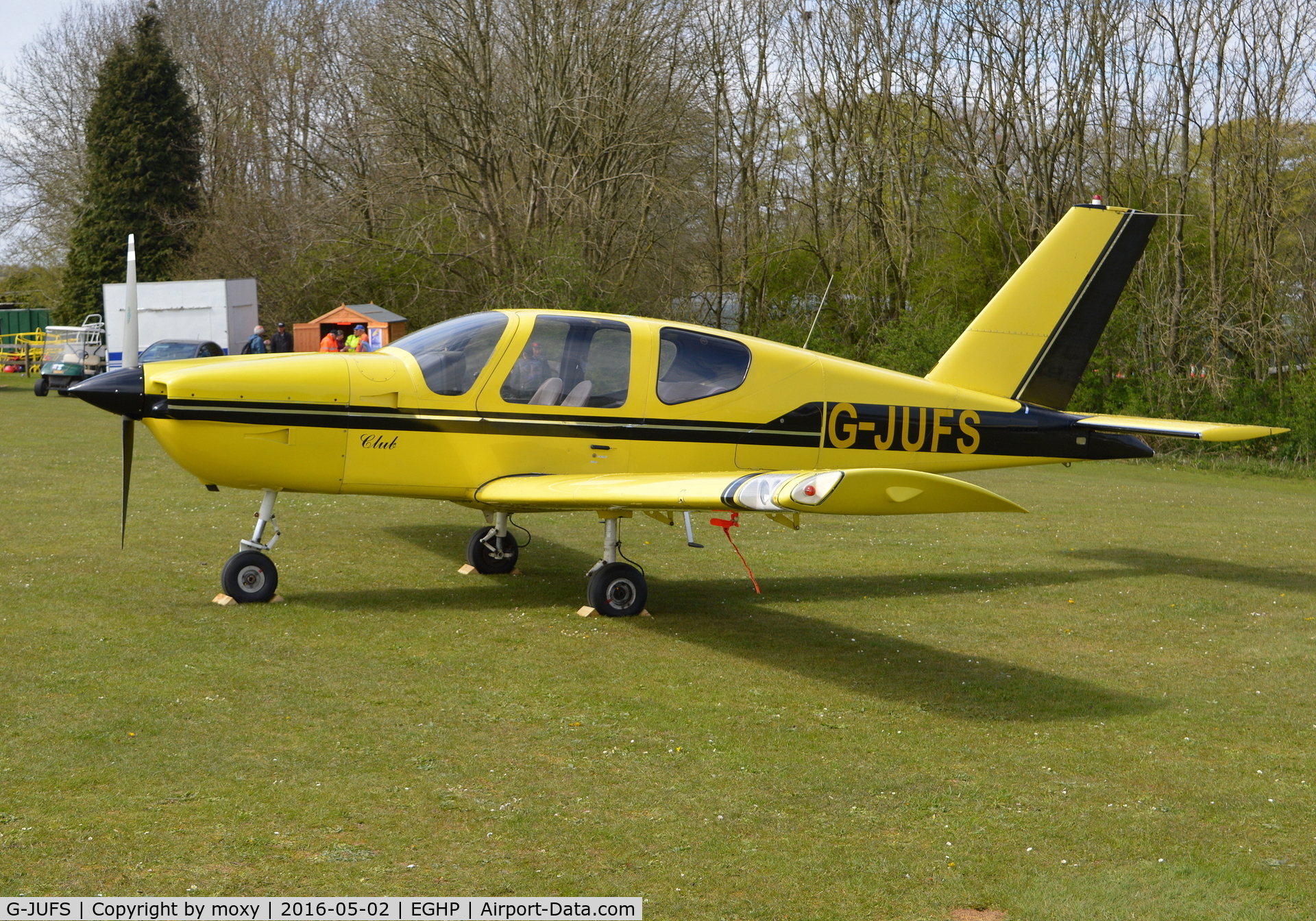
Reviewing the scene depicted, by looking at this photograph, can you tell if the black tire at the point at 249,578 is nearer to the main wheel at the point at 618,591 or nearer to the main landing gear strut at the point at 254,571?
the main landing gear strut at the point at 254,571

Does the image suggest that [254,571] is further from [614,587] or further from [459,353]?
[614,587]

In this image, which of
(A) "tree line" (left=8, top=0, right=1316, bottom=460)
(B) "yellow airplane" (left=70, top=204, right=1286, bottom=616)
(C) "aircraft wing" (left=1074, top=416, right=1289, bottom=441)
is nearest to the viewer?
(B) "yellow airplane" (left=70, top=204, right=1286, bottom=616)

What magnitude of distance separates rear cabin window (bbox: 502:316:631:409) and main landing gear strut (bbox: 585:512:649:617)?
0.98 metres

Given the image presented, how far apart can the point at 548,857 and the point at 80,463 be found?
13698mm

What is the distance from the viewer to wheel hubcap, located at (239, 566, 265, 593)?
27.1 ft

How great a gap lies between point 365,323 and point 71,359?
8.27 m

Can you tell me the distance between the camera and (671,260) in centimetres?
3206

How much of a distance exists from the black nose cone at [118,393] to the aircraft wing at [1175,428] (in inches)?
296

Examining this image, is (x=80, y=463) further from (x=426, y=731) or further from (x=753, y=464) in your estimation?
(x=426, y=731)

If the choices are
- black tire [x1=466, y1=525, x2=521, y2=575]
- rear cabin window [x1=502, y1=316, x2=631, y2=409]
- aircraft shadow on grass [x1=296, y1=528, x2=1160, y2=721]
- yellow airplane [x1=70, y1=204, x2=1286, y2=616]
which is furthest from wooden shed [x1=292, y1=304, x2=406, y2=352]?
rear cabin window [x1=502, y1=316, x2=631, y2=409]

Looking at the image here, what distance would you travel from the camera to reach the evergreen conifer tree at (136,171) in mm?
43062

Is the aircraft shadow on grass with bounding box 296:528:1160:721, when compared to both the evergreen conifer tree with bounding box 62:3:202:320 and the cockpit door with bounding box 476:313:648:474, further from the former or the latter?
the evergreen conifer tree with bounding box 62:3:202:320

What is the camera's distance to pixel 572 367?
8.59 meters

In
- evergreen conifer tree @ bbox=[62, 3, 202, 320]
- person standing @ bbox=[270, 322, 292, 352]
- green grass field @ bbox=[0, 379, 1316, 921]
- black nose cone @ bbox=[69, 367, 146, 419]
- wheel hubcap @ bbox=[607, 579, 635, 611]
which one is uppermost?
evergreen conifer tree @ bbox=[62, 3, 202, 320]
